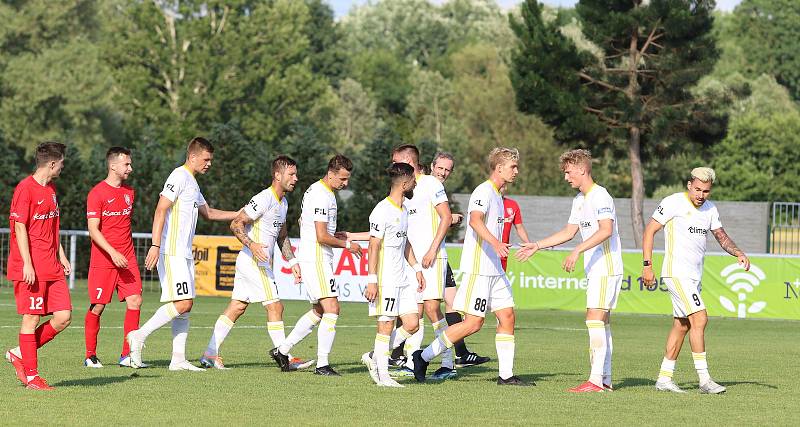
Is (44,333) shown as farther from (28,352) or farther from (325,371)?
(325,371)

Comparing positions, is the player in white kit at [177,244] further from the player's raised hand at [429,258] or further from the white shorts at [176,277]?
the player's raised hand at [429,258]

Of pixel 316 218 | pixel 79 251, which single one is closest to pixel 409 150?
pixel 316 218

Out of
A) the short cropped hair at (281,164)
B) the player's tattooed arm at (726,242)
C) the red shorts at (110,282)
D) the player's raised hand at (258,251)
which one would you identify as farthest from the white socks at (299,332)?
the player's tattooed arm at (726,242)

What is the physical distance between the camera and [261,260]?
14.2m

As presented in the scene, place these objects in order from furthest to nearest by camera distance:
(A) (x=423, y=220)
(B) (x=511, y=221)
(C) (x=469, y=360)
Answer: (B) (x=511, y=221)
(C) (x=469, y=360)
(A) (x=423, y=220)

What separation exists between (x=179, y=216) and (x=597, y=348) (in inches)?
167

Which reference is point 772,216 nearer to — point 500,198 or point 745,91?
point 745,91

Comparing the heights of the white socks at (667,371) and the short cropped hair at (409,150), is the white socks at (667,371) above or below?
below

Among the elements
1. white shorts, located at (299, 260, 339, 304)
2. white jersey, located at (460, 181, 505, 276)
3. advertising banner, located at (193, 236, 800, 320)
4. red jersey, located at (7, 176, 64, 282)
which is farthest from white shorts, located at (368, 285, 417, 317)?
advertising banner, located at (193, 236, 800, 320)

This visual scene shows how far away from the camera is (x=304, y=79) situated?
275 feet

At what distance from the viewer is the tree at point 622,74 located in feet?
169

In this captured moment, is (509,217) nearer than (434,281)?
No

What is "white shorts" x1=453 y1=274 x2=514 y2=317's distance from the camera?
12.8 m

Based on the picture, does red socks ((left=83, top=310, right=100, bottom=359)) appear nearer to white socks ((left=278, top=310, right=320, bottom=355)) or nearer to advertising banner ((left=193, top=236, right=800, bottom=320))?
white socks ((left=278, top=310, right=320, bottom=355))
